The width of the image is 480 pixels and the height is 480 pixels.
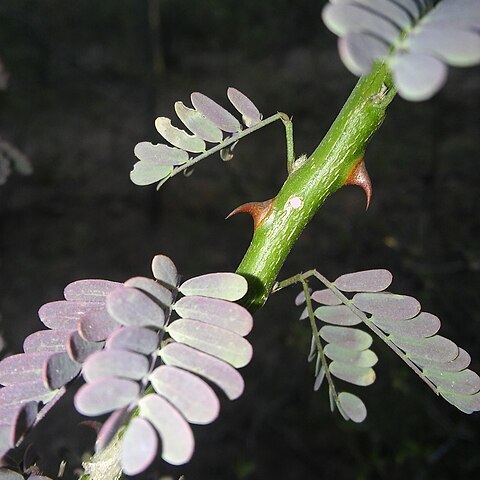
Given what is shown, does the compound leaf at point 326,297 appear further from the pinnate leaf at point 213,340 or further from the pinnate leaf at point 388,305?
the pinnate leaf at point 213,340

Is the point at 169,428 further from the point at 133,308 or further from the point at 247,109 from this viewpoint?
the point at 247,109

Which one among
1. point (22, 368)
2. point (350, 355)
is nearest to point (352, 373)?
point (350, 355)

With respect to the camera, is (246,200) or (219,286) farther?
(246,200)

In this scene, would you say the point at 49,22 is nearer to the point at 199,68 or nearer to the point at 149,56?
the point at 199,68

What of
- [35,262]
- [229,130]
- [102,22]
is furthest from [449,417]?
[102,22]

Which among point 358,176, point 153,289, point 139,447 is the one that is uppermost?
point 358,176

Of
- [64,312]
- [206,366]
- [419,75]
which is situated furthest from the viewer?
[64,312]

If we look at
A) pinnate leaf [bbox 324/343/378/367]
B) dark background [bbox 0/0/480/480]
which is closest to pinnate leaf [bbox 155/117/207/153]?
pinnate leaf [bbox 324/343/378/367]
